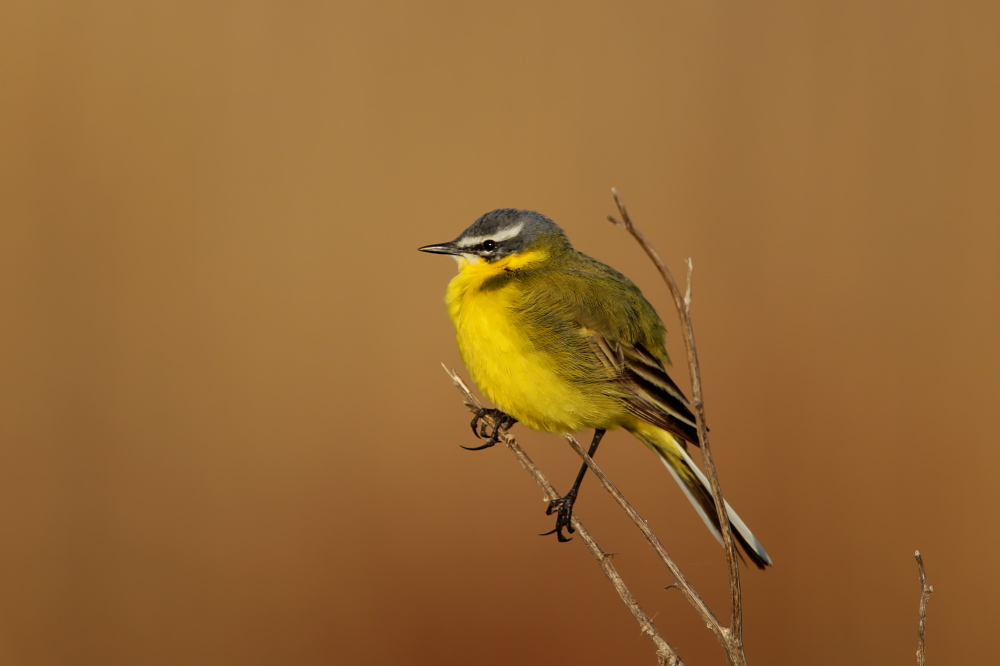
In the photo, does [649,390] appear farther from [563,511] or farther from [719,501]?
[719,501]

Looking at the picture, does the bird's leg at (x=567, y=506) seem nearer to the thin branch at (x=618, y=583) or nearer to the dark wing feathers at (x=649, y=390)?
the dark wing feathers at (x=649, y=390)

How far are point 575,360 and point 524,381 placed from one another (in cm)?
17

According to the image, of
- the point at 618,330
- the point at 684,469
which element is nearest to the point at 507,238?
the point at 618,330

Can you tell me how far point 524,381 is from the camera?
93.9 inches

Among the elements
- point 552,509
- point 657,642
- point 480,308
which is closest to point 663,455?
point 552,509

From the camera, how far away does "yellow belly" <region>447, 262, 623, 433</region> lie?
94.0 inches

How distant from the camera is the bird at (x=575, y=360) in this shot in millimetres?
2383

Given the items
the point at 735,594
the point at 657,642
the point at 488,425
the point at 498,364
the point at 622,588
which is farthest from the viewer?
the point at 488,425

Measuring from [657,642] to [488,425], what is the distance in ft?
4.80

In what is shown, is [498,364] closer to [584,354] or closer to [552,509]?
[584,354]

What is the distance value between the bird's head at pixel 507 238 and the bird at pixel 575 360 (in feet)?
0.41

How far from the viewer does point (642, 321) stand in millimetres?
2529

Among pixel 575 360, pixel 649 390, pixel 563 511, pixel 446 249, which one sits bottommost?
pixel 563 511

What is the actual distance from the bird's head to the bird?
0.13 metres
